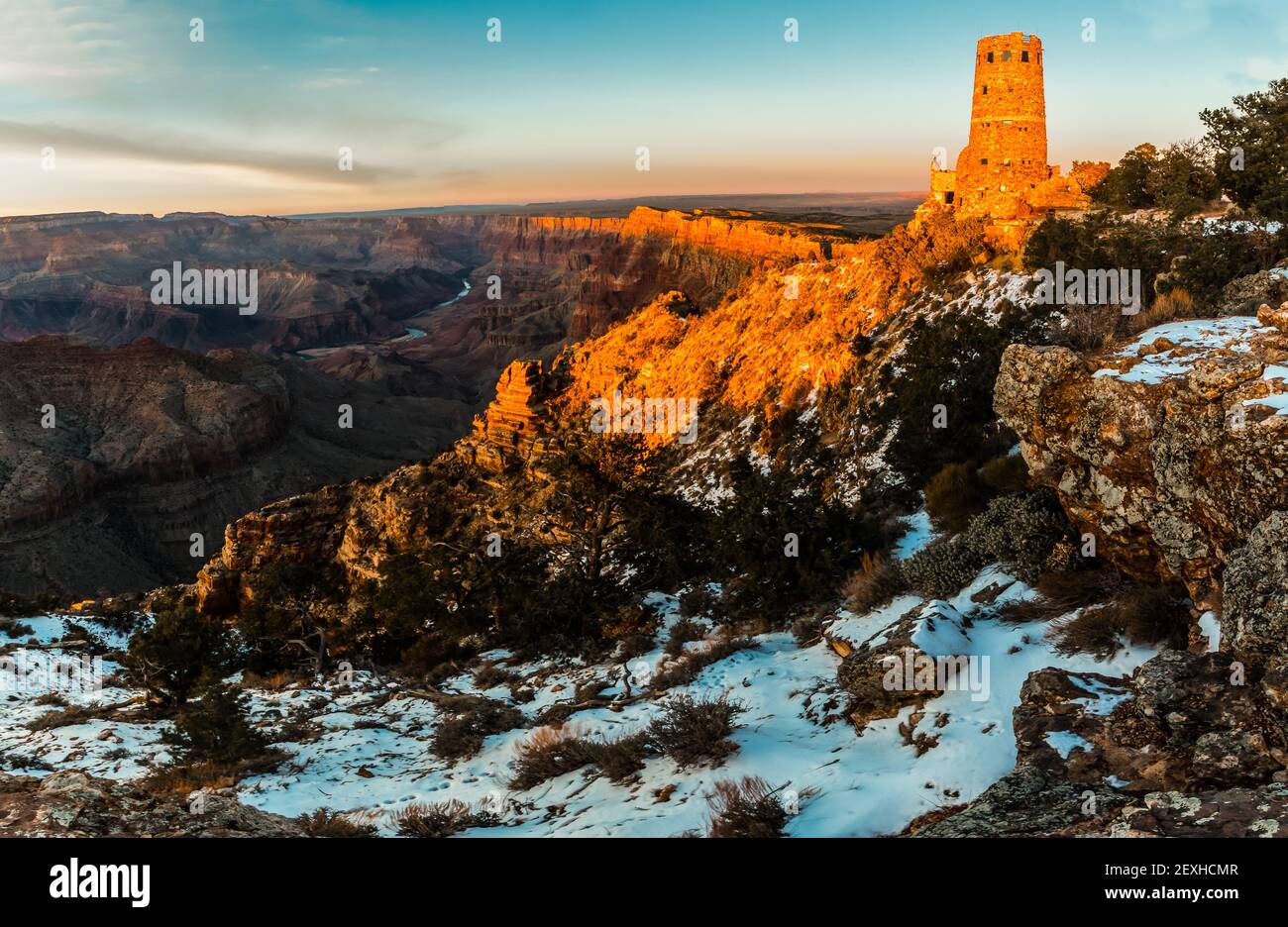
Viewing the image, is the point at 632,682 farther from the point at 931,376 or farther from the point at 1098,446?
the point at 931,376

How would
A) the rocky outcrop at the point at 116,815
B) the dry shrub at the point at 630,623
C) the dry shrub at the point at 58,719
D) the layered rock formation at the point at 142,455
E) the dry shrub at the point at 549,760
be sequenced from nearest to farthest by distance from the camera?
1. the rocky outcrop at the point at 116,815
2. the dry shrub at the point at 549,760
3. the dry shrub at the point at 58,719
4. the dry shrub at the point at 630,623
5. the layered rock formation at the point at 142,455

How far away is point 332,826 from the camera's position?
22.1ft

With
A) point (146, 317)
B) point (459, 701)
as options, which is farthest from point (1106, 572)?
point (146, 317)

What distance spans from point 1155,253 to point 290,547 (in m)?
26.2

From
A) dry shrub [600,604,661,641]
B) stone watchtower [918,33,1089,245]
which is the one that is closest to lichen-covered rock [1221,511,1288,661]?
dry shrub [600,604,661,641]

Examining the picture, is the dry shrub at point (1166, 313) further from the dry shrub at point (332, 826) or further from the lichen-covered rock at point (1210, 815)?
the dry shrub at point (332, 826)

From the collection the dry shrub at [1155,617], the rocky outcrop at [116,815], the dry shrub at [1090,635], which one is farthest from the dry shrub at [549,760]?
the dry shrub at [1155,617]

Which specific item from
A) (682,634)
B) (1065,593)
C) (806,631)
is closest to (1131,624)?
(1065,593)

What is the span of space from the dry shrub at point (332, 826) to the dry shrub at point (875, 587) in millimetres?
6444

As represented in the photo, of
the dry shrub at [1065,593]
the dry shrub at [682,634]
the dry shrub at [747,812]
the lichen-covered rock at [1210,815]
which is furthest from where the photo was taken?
the dry shrub at [682,634]

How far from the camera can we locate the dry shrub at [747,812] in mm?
5223

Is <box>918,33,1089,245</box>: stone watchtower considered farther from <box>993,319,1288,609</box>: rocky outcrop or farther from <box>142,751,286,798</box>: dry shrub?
<box>142,751,286,798</box>: dry shrub

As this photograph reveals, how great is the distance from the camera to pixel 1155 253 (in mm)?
16344

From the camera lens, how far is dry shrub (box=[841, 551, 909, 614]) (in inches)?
400
